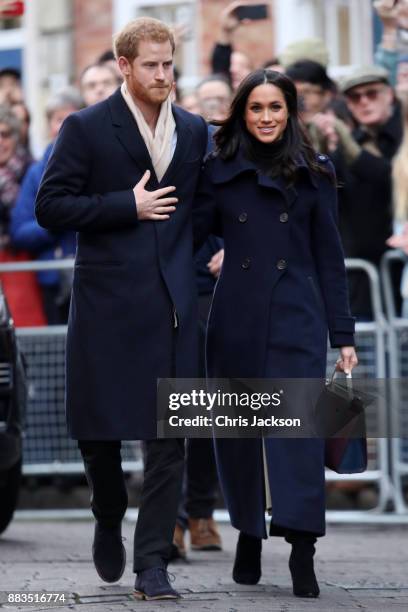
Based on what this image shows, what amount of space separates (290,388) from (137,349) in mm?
613

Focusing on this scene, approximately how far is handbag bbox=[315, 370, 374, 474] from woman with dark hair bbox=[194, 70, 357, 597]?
59 millimetres

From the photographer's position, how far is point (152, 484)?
6.95 metres

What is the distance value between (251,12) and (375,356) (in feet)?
8.69

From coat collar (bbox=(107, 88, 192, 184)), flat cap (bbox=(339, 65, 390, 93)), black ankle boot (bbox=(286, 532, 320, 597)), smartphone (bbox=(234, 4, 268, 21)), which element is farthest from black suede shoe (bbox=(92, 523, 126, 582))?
smartphone (bbox=(234, 4, 268, 21))

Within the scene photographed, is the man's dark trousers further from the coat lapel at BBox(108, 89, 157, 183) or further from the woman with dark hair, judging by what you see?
the coat lapel at BBox(108, 89, 157, 183)

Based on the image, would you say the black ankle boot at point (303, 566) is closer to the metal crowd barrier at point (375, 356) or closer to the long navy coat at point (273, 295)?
the long navy coat at point (273, 295)

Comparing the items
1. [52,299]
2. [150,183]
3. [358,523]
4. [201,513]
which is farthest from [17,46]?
[150,183]

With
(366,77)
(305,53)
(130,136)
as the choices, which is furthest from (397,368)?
(130,136)

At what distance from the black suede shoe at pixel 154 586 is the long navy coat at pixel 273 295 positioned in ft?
1.56

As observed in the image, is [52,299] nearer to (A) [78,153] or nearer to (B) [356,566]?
(B) [356,566]

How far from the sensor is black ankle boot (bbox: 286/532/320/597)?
6.99 m

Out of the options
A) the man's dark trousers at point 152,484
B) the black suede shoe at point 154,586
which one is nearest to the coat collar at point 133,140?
the man's dark trousers at point 152,484

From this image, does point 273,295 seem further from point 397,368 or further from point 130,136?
point 397,368

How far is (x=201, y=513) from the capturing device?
889cm
